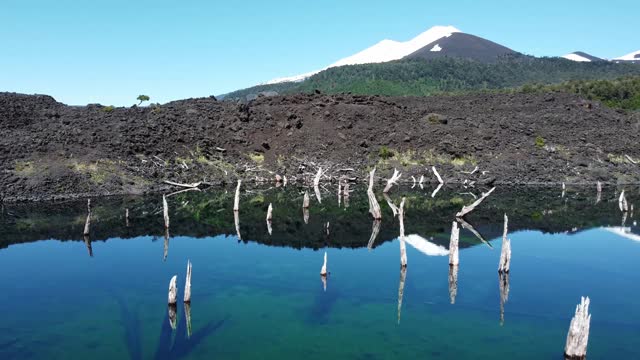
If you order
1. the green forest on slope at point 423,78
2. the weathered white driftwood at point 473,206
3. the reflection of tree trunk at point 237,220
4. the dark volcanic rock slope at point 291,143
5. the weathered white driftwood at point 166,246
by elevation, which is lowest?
the weathered white driftwood at point 166,246

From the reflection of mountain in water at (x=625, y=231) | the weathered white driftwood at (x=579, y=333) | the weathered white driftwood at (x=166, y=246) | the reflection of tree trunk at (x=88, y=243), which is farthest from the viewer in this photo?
the reflection of mountain in water at (x=625, y=231)

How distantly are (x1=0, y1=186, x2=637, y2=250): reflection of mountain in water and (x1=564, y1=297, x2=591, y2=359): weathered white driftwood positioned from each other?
58.5 feet

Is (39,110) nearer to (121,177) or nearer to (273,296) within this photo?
(121,177)

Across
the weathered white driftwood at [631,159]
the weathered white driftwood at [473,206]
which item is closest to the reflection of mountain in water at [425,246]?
the weathered white driftwood at [473,206]

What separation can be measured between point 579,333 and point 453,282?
10791mm

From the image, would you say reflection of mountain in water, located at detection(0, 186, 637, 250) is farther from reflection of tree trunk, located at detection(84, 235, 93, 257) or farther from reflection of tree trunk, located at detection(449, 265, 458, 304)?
reflection of tree trunk, located at detection(449, 265, 458, 304)

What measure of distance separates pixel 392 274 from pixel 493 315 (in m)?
7.81

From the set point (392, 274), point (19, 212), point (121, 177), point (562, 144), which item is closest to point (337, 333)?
point (392, 274)

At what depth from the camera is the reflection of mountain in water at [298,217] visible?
130 feet

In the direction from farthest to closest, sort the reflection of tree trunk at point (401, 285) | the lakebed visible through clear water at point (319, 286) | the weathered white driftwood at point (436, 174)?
the weathered white driftwood at point (436, 174) < the reflection of tree trunk at point (401, 285) < the lakebed visible through clear water at point (319, 286)

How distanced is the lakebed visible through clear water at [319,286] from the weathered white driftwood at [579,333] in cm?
83

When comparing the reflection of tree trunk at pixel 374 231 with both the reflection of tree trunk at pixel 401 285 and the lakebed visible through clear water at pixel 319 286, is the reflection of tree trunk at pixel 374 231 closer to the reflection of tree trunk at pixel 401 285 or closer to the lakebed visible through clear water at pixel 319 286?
the lakebed visible through clear water at pixel 319 286

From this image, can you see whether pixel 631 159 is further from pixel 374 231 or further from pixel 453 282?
pixel 453 282

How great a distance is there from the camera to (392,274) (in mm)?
29625
